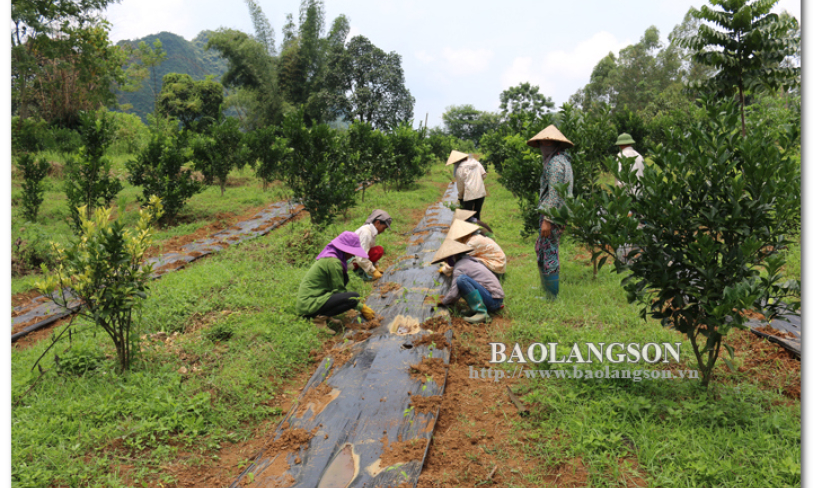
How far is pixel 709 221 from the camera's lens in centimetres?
258

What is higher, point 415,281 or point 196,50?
point 196,50

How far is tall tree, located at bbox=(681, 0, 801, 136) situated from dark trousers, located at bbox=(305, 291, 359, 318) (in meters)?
9.04

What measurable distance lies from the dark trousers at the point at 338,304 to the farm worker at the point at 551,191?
202cm

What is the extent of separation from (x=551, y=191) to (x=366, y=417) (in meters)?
3.07

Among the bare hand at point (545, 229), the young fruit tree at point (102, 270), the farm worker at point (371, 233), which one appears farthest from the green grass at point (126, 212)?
the bare hand at point (545, 229)

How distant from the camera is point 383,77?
12.0 metres

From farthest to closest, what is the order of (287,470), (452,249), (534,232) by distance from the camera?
(534,232)
(452,249)
(287,470)

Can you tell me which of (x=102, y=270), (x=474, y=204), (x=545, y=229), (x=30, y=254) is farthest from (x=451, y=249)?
(x=30, y=254)

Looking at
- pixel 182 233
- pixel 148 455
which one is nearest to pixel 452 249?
pixel 148 455

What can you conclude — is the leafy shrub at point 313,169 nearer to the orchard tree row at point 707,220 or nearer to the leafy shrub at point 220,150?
the orchard tree row at point 707,220

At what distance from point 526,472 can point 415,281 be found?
3169mm

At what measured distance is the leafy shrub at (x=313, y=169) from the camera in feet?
24.3

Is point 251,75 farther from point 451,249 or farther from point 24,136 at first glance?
point 451,249

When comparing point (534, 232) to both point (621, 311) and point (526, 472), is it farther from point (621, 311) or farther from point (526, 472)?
point (526, 472)
